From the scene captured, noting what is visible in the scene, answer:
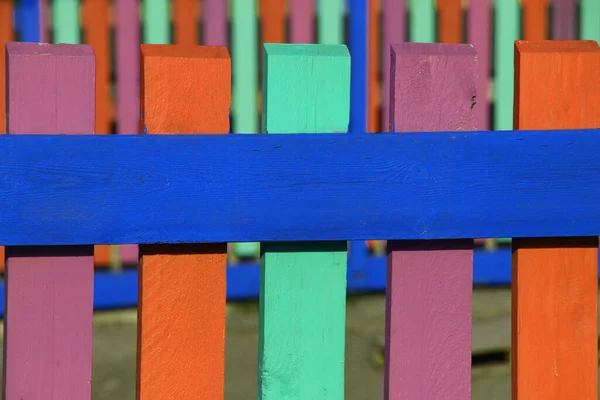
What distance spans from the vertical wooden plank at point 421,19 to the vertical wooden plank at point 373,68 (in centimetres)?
Result: 17

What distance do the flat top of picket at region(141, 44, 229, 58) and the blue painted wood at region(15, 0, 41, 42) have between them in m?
3.00

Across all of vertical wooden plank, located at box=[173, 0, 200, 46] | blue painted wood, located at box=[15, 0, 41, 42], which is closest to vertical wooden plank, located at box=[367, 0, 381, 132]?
vertical wooden plank, located at box=[173, 0, 200, 46]

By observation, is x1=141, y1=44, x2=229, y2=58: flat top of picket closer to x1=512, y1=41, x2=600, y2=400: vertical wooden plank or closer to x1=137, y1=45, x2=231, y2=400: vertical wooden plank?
x1=137, y1=45, x2=231, y2=400: vertical wooden plank

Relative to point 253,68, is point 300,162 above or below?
below

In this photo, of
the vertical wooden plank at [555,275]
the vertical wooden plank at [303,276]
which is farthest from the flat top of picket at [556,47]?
the vertical wooden plank at [303,276]

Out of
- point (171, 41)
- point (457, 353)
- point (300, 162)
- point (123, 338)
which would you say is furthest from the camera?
point (171, 41)

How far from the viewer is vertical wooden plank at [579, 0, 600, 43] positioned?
5.53 metres

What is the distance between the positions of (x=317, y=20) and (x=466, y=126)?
3.27 m

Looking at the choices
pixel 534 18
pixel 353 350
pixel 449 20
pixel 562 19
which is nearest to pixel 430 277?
pixel 353 350

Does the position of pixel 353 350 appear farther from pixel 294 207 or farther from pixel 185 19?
pixel 294 207

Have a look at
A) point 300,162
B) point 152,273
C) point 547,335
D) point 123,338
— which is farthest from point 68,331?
point 123,338

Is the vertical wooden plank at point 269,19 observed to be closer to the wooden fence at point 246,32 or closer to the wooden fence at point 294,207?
the wooden fence at point 246,32

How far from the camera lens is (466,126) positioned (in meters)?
2.16

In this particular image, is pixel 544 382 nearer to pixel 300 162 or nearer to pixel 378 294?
pixel 300 162
